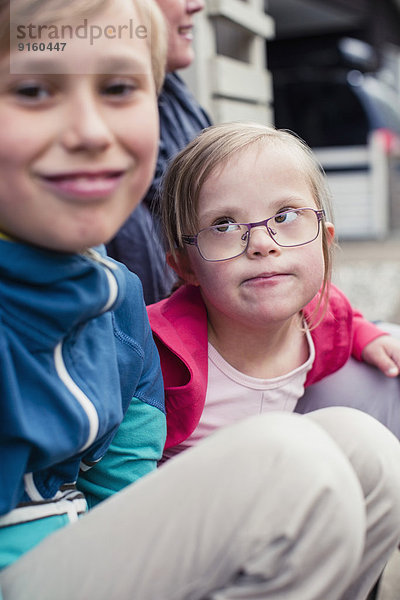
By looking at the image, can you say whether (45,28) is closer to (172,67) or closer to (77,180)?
(77,180)

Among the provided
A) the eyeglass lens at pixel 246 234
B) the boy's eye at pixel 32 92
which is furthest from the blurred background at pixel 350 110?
the boy's eye at pixel 32 92

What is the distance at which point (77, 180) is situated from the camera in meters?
0.92

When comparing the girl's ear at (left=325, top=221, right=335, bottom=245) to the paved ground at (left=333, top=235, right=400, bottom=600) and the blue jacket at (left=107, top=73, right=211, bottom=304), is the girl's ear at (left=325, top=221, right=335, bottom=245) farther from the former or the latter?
the paved ground at (left=333, top=235, right=400, bottom=600)

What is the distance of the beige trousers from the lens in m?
0.95

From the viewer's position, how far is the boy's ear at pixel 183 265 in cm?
159

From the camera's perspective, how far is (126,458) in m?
1.27

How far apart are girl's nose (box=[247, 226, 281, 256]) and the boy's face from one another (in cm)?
49

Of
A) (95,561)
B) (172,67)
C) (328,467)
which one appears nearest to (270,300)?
(328,467)

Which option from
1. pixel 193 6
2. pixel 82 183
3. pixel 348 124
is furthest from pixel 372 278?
pixel 82 183

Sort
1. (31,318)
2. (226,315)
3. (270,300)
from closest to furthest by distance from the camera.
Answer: (31,318), (270,300), (226,315)

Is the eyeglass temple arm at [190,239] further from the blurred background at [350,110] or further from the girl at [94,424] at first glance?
the blurred background at [350,110]

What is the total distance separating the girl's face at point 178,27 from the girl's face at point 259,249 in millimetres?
671

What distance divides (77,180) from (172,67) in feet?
4.23

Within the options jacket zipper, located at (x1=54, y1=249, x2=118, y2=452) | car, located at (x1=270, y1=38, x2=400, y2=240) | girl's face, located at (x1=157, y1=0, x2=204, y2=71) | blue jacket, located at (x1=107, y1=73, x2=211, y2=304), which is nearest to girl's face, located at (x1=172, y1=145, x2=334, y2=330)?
blue jacket, located at (x1=107, y1=73, x2=211, y2=304)
